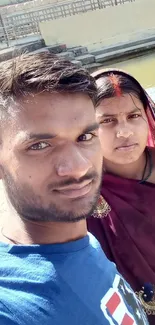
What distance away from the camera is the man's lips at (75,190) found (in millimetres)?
577

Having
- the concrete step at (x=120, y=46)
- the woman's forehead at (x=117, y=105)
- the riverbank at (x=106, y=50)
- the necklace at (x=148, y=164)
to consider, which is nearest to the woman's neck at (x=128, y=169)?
the necklace at (x=148, y=164)

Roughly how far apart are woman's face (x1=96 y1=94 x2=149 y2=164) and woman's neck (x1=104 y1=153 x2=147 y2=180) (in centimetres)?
5

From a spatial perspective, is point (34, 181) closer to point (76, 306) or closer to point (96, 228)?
point (76, 306)

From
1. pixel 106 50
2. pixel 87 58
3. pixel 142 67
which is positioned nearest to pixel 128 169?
pixel 142 67

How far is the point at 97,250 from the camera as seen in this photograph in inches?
27.5

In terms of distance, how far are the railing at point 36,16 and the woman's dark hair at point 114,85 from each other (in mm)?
6915

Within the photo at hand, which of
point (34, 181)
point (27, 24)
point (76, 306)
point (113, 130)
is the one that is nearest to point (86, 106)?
point (34, 181)

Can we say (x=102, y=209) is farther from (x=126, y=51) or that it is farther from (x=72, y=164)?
(x=126, y=51)

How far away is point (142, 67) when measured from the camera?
Result: 6.39 m

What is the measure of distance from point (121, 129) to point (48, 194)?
510 millimetres

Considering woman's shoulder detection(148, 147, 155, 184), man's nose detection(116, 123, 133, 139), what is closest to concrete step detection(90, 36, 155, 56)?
woman's shoulder detection(148, 147, 155, 184)

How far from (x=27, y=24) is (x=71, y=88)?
788 cm

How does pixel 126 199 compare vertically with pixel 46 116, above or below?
below

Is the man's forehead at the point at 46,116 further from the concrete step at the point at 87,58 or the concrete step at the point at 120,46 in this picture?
the concrete step at the point at 120,46
